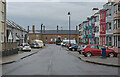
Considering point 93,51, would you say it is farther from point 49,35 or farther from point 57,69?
point 49,35

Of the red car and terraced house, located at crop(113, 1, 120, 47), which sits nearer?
the red car

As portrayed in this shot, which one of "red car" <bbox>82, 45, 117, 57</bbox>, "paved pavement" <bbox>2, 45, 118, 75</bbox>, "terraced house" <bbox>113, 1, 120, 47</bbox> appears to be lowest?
"paved pavement" <bbox>2, 45, 118, 75</bbox>

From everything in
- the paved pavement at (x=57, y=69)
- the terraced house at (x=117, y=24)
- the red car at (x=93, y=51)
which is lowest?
the paved pavement at (x=57, y=69)

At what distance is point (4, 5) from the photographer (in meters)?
30.1

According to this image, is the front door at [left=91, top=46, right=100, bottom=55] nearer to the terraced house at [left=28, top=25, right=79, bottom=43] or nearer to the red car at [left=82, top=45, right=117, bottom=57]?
the red car at [left=82, top=45, right=117, bottom=57]

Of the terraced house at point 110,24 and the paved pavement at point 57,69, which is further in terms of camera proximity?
the terraced house at point 110,24

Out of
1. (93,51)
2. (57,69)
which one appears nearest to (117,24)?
(93,51)

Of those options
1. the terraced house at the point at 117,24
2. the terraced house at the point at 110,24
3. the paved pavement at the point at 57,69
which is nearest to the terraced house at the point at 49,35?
the terraced house at the point at 110,24

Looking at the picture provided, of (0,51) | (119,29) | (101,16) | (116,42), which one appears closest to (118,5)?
(119,29)

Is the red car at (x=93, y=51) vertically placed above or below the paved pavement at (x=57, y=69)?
above

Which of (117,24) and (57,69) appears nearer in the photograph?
(57,69)

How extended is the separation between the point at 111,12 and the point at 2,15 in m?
19.7

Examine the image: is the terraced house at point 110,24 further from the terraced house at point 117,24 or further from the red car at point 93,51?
the red car at point 93,51

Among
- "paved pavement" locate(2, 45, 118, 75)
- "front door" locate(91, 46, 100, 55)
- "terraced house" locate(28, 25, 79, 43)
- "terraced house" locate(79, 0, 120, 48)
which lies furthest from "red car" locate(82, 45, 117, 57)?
"terraced house" locate(28, 25, 79, 43)
